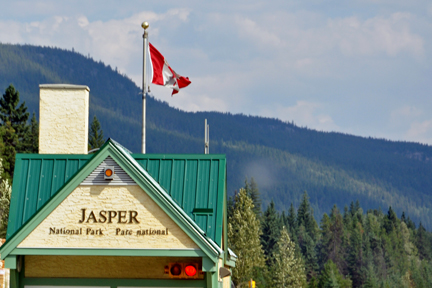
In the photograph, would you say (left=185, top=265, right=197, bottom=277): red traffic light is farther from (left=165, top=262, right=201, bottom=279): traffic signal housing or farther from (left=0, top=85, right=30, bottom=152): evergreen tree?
(left=0, top=85, right=30, bottom=152): evergreen tree

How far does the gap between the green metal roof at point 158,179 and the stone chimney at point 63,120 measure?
3.22 feet

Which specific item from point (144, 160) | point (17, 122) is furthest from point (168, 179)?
point (17, 122)

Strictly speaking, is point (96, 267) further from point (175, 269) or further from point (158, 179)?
point (158, 179)

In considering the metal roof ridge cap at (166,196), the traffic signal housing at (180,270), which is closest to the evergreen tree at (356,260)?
the traffic signal housing at (180,270)

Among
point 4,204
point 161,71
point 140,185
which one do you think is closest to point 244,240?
point 4,204

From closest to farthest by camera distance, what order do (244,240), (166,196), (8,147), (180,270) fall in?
1. (166,196)
2. (180,270)
3. (244,240)
4. (8,147)

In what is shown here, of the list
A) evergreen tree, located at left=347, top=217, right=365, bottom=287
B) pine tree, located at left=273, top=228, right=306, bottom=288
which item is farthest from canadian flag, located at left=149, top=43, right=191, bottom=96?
evergreen tree, located at left=347, top=217, right=365, bottom=287

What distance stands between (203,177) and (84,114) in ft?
13.3

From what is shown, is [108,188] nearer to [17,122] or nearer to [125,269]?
[125,269]

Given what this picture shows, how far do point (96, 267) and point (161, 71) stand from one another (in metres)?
8.82

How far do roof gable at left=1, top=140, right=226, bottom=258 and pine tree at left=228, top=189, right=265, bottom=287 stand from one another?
77.6 metres

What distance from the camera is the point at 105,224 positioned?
17.8 meters

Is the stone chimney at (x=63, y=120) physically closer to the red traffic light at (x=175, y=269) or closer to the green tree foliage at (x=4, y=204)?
the red traffic light at (x=175, y=269)

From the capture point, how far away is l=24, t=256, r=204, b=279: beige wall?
60.6 feet
